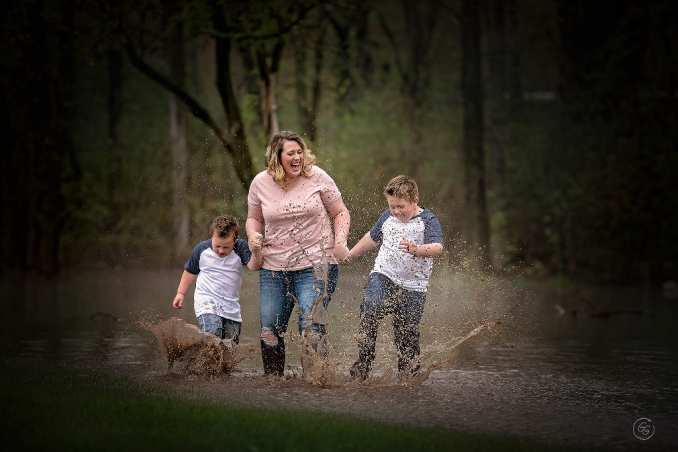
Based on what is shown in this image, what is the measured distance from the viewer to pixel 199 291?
8266 millimetres

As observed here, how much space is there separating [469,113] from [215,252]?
57.1ft

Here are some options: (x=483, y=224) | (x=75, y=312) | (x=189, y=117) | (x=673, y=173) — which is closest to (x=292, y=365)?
(x=75, y=312)

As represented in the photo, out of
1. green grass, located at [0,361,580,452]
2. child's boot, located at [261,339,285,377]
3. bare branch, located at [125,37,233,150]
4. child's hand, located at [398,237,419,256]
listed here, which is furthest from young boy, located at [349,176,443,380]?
bare branch, located at [125,37,233,150]

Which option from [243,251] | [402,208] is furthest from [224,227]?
[402,208]

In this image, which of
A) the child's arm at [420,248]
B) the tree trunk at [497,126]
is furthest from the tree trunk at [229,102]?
the child's arm at [420,248]

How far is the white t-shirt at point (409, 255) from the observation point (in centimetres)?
788

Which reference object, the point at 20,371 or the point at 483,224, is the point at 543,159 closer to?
the point at 483,224

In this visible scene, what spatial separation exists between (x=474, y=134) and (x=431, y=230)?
17085 mm

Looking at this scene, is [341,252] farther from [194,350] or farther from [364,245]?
[194,350]

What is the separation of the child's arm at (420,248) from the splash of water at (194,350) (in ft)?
6.04

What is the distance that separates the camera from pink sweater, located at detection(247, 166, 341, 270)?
25.1 feet

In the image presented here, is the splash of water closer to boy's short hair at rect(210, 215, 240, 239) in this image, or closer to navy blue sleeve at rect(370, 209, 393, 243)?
boy's short hair at rect(210, 215, 240, 239)

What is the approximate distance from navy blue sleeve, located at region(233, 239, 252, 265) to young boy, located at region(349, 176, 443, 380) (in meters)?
1.00

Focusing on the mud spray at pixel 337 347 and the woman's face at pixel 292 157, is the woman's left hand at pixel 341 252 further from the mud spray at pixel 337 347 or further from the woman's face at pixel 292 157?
the woman's face at pixel 292 157
